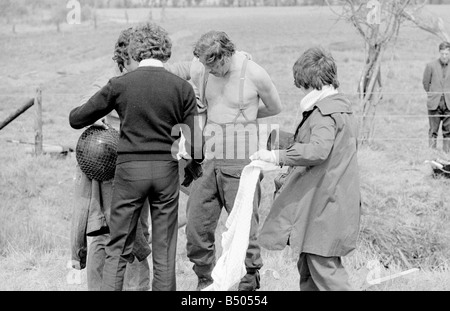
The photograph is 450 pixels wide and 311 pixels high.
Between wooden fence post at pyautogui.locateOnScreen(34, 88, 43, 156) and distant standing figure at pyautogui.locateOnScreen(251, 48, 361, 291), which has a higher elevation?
distant standing figure at pyautogui.locateOnScreen(251, 48, 361, 291)

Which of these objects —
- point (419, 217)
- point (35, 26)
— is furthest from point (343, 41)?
point (419, 217)

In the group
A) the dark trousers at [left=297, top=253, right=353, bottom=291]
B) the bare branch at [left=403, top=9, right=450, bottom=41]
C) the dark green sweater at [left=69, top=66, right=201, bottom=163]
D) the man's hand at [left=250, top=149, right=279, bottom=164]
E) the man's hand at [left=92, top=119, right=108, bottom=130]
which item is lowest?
the dark trousers at [left=297, top=253, right=353, bottom=291]

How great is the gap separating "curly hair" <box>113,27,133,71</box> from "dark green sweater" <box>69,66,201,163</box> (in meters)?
0.35

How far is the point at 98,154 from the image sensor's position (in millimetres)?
4305

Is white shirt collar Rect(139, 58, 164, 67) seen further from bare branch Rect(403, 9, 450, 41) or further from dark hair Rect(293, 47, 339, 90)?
bare branch Rect(403, 9, 450, 41)

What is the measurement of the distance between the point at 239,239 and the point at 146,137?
0.85 m

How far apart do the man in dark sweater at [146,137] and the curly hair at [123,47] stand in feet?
0.67

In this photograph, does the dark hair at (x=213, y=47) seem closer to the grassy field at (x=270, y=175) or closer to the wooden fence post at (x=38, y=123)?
the grassy field at (x=270, y=175)

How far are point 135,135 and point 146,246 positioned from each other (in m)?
0.95

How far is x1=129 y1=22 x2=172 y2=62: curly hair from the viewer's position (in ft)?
13.0

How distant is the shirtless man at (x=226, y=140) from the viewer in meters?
4.68

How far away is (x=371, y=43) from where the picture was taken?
37.3 feet

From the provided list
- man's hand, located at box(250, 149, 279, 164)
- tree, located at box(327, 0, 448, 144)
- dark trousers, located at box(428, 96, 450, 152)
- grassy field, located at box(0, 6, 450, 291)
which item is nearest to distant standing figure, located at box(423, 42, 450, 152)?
dark trousers, located at box(428, 96, 450, 152)

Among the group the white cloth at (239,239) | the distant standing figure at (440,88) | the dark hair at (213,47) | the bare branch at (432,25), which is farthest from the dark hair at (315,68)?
the bare branch at (432,25)
